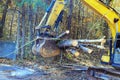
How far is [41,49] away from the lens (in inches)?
289

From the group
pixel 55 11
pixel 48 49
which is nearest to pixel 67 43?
pixel 48 49

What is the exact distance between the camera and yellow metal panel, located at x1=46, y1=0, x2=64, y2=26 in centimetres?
794

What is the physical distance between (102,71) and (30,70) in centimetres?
287

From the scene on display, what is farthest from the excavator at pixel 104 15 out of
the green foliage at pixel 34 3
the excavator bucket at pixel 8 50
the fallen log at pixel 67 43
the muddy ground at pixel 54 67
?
the green foliage at pixel 34 3

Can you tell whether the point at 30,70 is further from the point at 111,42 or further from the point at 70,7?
the point at 70,7

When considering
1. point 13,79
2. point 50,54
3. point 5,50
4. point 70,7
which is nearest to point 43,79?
point 13,79

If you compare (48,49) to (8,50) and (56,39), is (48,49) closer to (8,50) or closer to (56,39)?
(56,39)

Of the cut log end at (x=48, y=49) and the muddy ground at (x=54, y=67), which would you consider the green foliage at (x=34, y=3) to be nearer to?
the muddy ground at (x=54, y=67)

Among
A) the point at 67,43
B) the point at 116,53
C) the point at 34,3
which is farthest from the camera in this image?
the point at 34,3

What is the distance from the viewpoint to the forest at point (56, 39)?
7543 mm

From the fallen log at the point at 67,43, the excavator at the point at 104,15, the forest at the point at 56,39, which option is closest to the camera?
the fallen log at the point at 67,43

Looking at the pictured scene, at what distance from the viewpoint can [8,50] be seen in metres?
12.3

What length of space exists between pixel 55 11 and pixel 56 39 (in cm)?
99

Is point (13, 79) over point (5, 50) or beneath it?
beneath
